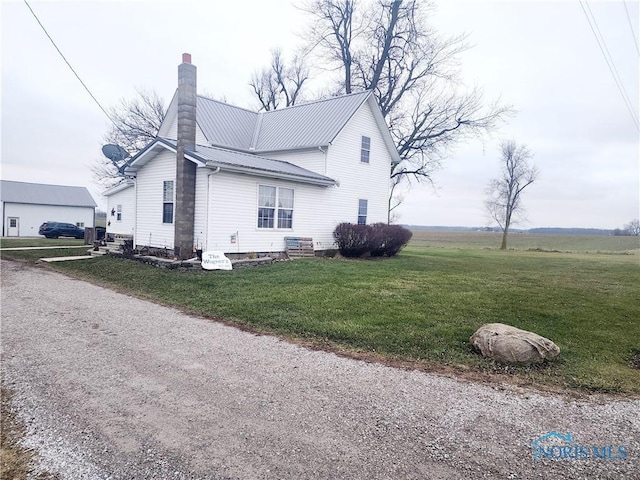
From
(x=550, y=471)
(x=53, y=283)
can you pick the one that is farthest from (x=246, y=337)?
(x=53, y=283)

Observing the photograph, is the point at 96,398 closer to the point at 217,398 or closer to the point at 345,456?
the point at 217,398

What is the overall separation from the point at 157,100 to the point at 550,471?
31943 millimetres

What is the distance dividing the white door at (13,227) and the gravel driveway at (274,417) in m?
44.5

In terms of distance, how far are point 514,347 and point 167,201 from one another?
12038 mm

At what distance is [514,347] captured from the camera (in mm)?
4984

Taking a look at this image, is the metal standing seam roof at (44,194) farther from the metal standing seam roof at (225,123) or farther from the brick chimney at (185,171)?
the brick chimney at (185,171)

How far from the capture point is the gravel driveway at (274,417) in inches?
109

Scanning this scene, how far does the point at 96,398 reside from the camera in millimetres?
3732

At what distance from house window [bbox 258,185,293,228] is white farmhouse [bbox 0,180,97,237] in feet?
125

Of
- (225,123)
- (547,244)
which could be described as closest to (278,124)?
(225,123)

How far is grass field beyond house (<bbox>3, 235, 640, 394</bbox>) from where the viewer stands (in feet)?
16.7

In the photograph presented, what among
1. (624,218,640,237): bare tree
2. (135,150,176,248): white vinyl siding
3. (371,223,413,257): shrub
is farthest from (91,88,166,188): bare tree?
(624,218,640,237): bare tree

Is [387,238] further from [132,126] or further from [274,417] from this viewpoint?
[132,126]

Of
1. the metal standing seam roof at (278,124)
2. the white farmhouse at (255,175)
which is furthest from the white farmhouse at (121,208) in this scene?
the metal standing seam roof at (278,124)
